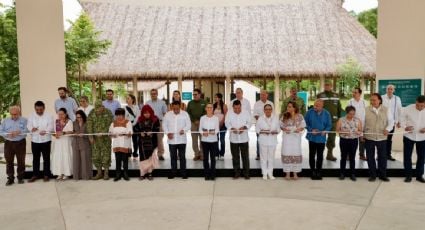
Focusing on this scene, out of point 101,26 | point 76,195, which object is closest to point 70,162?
point 76,195

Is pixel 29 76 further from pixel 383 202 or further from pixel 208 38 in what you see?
pixel 208 38

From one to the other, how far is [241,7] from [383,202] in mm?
17340

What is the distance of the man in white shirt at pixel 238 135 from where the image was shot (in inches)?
305

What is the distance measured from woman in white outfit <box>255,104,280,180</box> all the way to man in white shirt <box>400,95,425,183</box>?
2.46 m

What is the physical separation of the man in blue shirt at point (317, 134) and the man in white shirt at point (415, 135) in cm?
144

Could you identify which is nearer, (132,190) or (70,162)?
(132,190)

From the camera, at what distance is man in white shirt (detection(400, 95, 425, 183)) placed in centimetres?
726

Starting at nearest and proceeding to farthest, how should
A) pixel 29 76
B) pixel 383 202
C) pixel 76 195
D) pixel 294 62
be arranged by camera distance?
pixel 383 202 → pixel 76 195 → pixel 29 76 → pixel 294 62

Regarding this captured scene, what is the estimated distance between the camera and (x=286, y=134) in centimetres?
763

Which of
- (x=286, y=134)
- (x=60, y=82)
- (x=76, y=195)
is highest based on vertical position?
(x=60, y=82)

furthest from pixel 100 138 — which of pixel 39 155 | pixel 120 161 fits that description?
pixel 39 155

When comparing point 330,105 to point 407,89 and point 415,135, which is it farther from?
point 407,89

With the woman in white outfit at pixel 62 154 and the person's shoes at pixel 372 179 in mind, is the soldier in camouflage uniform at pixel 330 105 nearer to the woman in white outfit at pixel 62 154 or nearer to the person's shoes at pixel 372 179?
the person's shoes at pixel 372 179

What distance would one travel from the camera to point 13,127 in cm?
773
